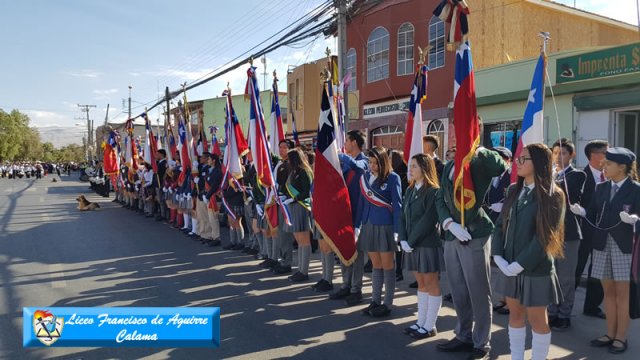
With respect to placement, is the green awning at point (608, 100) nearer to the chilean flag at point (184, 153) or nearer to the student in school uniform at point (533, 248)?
the student in school uniform at point (533, 248)

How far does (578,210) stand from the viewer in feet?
16.4

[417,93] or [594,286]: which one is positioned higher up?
[417,93]

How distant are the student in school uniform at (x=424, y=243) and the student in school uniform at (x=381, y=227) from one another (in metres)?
0.53

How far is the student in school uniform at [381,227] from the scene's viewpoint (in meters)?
5.48

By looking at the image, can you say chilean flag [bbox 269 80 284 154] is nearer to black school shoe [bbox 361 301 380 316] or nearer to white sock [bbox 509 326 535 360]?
black school shoe [bbox 361 301 380 316]

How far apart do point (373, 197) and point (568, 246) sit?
7.21 feet

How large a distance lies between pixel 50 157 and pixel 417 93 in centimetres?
13230

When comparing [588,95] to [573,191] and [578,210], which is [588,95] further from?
[578,210]

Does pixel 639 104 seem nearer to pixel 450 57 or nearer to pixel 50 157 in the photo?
pixel 450 57

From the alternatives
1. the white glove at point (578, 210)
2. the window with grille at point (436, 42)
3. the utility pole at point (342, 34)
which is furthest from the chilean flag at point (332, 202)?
the window with grille at point (436, 42)

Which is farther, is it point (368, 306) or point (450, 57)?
point (450, 57)

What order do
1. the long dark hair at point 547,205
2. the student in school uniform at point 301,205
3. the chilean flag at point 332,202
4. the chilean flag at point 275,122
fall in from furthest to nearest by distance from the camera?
the chilean flag at point 275,122 < the student in school uniform at point 301,205 < the chilean flag at point 332,202 < the long dark hair at point 547,205

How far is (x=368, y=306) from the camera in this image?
584cm

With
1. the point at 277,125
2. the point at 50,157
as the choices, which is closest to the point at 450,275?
the point at 277,125
